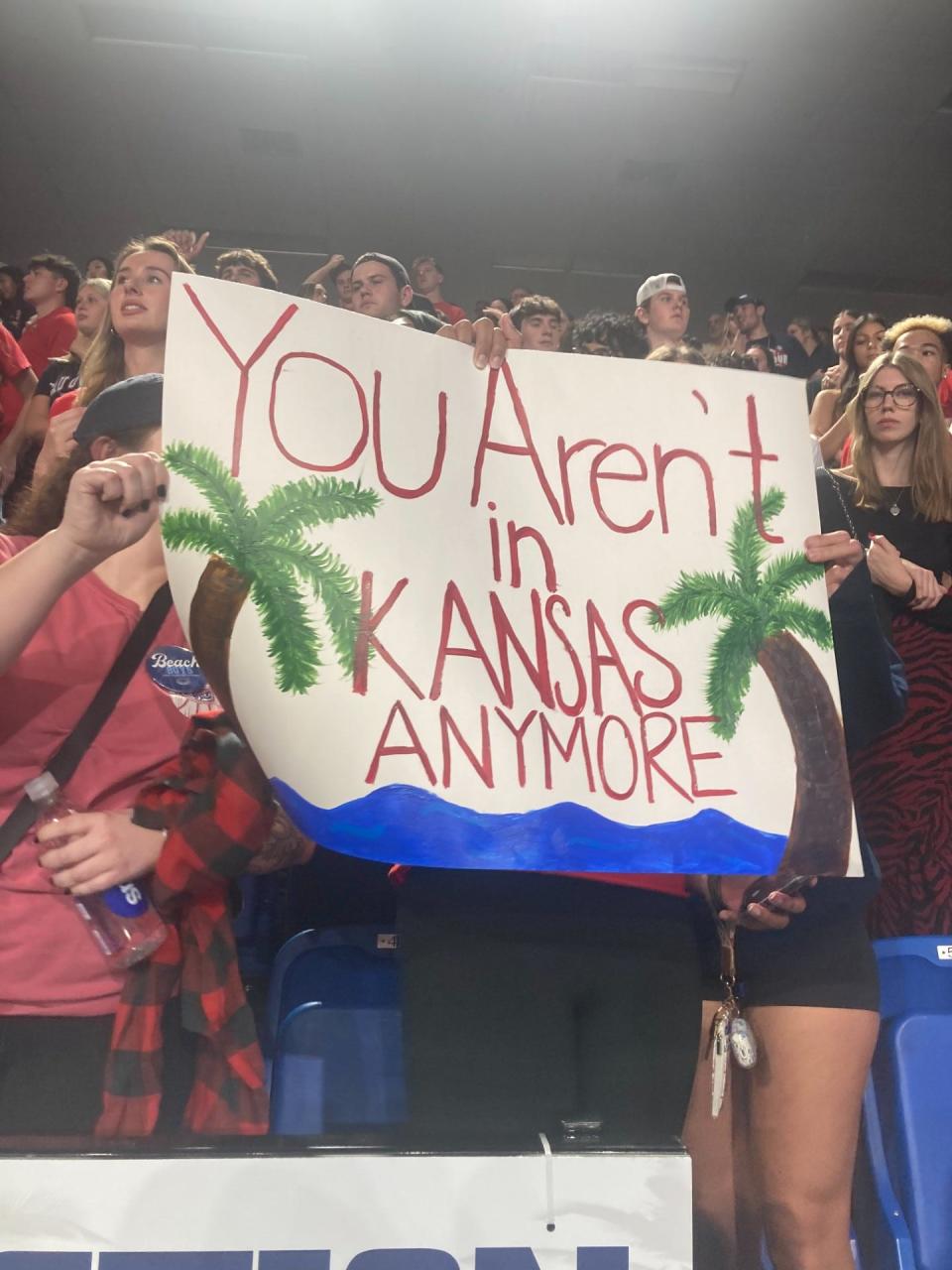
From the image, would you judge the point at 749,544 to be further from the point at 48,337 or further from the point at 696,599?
the point at 48,337

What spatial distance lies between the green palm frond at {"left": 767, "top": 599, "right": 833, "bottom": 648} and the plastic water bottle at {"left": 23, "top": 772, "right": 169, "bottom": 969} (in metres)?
0.66

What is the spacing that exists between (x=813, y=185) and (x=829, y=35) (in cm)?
156

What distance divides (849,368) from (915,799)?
240cm

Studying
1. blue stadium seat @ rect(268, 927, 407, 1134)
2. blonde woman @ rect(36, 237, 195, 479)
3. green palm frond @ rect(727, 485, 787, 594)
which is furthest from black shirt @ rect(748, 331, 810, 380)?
blue stadium seat @ rect(268, 927, 407, 1134)

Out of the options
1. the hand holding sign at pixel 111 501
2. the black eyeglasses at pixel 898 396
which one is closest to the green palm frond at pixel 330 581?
Result: the hand holding sign at pixel 111 501

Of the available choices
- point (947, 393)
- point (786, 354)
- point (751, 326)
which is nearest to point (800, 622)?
point (947, 393)

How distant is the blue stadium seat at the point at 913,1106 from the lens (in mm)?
1294

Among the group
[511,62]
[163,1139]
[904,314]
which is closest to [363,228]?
[511,62]

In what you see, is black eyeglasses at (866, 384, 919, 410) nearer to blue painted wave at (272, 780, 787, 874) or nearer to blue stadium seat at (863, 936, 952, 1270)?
blue stadium seat at (863, 936, 952, 1270)

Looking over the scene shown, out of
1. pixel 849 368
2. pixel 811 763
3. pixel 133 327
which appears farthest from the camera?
pixel 849 368

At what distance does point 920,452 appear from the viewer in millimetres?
1887

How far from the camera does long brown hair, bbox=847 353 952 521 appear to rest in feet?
6.00

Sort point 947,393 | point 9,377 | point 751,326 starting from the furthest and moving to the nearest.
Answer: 1. point 751,326
2. point 947,393
3. point 9,377

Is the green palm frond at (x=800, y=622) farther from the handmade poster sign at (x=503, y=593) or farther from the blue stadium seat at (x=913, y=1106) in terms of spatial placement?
the blue stadium seat at (x=913, y=1106)
